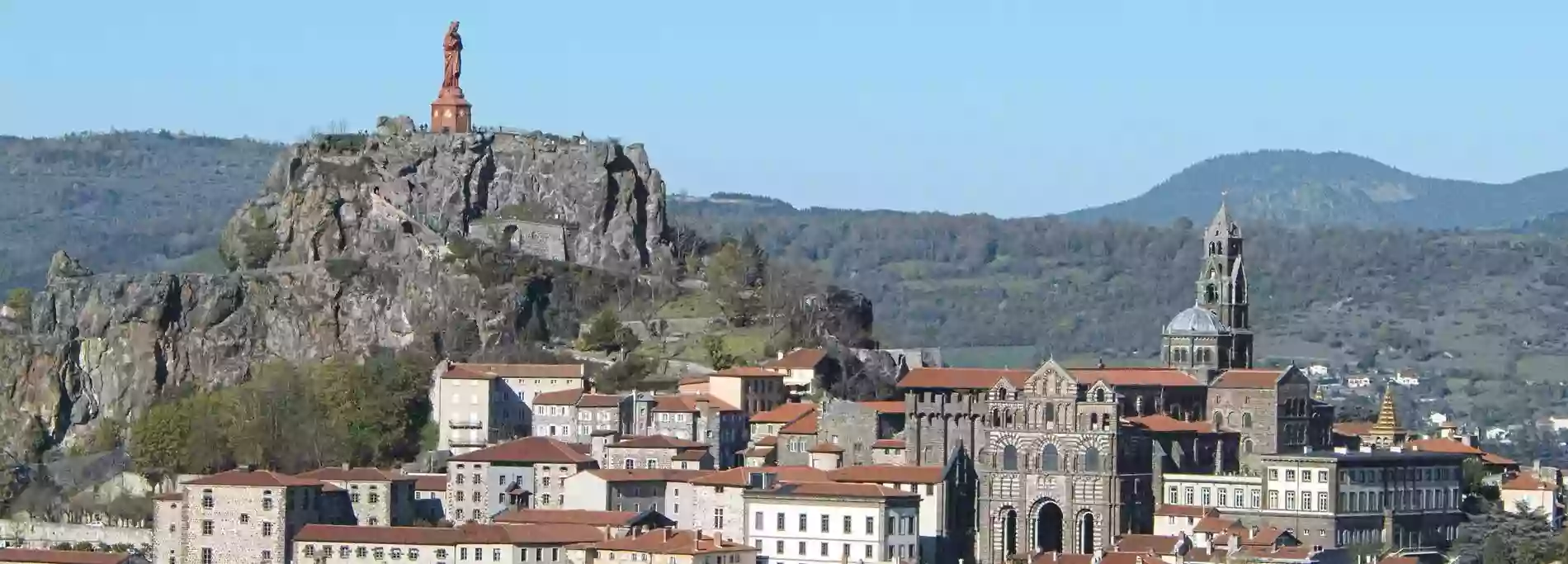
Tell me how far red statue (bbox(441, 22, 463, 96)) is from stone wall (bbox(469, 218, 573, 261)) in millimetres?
8237

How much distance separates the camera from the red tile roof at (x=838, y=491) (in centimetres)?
9506

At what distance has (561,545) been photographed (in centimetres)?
9462

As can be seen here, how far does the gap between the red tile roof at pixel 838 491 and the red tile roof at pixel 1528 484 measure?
23374 mm

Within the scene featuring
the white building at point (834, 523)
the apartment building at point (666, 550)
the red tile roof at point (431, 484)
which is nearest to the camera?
the apartment building at point (666, 550)

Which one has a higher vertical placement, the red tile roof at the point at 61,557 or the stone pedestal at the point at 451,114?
the stone pedestal at the point at 451,114

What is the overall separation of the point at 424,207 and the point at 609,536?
120 feet

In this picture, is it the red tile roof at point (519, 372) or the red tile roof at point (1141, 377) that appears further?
the red tile roof at point (519, 372)

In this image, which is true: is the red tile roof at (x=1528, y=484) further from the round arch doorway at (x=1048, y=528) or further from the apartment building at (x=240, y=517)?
the apartment building at (x=240, y=517)

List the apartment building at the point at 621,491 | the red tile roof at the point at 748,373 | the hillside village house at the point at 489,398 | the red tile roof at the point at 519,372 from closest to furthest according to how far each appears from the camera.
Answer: the apartment building at the point at 621,491 → the red tile roof at the point at 748,373 → the hillside village house at the point at 489,398 → the red tile roof at the point at 519,372

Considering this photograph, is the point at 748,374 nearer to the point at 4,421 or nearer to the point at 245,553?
the point at 245,553

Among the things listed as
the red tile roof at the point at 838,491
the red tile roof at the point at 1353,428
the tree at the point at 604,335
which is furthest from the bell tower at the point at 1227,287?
the tree at the point at 604,335

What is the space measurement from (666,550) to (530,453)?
Result: 12.9 meters

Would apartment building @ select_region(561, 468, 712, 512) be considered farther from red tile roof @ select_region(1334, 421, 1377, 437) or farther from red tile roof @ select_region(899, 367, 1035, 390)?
red tile roof @ select_region(1334, 421, 1377, 437)

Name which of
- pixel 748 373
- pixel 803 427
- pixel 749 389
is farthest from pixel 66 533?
pixel 803 427
